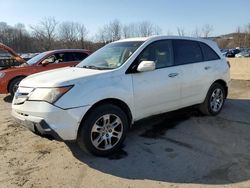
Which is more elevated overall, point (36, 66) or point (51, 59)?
point (51, 59)

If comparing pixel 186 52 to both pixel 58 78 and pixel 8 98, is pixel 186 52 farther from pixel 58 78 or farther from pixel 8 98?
pixel 8 98

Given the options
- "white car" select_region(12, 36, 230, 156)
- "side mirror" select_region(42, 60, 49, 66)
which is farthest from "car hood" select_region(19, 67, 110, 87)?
"side mirror" select_region(42, 60, 49, 66)

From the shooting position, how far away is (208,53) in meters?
6.74

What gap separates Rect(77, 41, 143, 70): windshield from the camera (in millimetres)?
5297

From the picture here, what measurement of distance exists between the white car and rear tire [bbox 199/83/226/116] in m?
0.07

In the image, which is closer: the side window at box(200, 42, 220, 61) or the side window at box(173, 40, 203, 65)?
the side window at box(173, 40, 203, 65)

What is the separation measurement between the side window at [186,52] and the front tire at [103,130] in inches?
66.9

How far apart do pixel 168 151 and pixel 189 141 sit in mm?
584

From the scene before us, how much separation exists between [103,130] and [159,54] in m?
1.77

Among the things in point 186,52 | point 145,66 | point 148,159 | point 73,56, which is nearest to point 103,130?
point 148,159

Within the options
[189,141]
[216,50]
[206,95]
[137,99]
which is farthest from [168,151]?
[216,50]

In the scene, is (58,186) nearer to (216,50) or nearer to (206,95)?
(206,95)

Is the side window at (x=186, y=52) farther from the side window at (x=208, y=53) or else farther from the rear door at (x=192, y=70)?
the side window at (x=208, y=53)

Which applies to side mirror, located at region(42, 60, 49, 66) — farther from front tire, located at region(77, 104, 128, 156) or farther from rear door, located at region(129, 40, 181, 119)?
front tire, located at region(77, 104, 128, 156)
